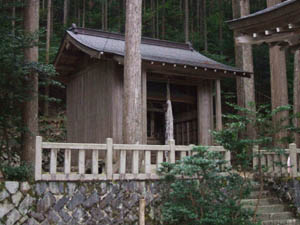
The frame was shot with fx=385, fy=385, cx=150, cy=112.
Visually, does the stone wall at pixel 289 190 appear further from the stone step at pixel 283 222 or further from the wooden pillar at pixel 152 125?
the wooden pillar at pixel 152 125

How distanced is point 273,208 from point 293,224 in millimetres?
618

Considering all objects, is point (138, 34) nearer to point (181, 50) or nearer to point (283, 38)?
point (283, 38)

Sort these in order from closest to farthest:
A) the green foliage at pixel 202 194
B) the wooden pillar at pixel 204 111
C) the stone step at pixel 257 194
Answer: the green foliage at pixel 202 194 < the stone step at pixel 257 194 < the wooden pillar at pixel 204 111

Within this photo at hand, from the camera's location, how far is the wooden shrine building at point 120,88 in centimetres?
1158

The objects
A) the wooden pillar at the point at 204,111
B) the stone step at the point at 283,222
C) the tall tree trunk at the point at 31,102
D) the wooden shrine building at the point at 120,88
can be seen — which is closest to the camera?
the stone step at the point at 283,222

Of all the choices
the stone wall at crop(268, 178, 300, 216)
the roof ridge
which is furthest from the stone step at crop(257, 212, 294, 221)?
the roof ridge

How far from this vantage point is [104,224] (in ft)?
26.8

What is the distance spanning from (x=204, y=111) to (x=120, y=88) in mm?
3065

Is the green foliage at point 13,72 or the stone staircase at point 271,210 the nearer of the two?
the stone staircase at point 271,210

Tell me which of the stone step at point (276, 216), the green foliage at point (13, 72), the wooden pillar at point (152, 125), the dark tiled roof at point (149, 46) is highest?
the dark tiled roof at point (149, 46)

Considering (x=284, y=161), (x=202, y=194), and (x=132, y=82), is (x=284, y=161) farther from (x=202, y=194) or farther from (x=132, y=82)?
(x=132, y=82)

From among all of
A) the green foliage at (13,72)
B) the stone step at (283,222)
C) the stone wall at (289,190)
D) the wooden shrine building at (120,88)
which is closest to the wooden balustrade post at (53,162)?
the green foliage at (13,72)

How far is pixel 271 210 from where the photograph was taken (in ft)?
31.6

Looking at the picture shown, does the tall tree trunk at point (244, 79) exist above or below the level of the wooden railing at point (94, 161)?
above
